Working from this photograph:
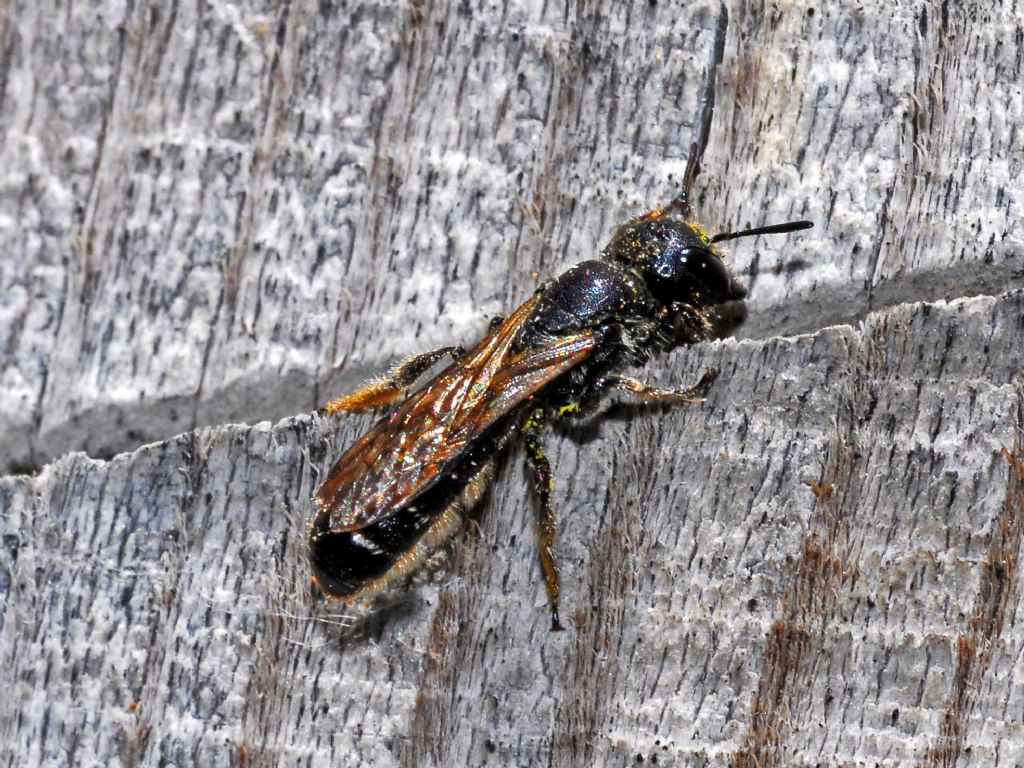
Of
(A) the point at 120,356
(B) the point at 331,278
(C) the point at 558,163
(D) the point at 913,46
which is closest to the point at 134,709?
(A) the point at 120,356

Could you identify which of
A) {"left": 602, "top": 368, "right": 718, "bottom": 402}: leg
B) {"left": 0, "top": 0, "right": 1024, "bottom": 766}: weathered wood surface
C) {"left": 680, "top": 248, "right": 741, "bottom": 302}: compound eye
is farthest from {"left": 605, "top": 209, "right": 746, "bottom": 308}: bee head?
A: {"left": 602, "top": 368, "right": 718, "bottom": 402}: leg

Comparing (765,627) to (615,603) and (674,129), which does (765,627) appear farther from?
(674,129)

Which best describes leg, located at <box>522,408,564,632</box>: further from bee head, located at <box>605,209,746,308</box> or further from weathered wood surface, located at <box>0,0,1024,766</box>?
bee head, located at <box>605,209,746,308</box>

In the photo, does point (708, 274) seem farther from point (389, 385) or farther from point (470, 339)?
point (389, 385)

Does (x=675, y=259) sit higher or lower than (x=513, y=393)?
higher

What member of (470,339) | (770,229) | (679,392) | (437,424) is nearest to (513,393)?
(437,424)

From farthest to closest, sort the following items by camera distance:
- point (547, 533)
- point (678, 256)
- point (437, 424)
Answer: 1. point (437, 424)
2. point (678, 256)
3. point (547, 533)
